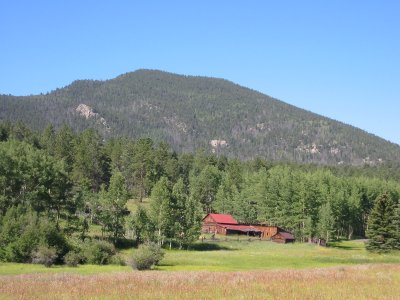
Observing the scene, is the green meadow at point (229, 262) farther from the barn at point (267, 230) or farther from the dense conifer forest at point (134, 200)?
the barn at point (267, 230)

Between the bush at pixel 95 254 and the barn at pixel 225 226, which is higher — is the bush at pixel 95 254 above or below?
below

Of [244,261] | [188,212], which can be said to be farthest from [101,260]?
[188,212]

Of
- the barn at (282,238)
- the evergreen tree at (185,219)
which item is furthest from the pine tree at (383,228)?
the evergreen tree at (185,219)

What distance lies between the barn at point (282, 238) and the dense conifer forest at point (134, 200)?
1.74 meters

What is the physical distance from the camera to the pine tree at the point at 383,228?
77.8 metres

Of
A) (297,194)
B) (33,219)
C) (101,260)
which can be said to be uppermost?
(297,194)

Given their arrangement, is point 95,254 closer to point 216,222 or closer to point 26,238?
point 26,238

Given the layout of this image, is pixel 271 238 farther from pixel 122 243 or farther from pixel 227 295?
pixel 227 295

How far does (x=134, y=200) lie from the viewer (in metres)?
120

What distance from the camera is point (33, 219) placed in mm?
54875

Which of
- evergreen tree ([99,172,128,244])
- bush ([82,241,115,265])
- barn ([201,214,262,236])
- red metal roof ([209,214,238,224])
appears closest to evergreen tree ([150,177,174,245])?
evergreen tree ([99,172,128,244])

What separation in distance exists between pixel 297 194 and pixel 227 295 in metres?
82.8

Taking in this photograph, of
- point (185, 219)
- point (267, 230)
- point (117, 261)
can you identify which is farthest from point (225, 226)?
point (117, 261)

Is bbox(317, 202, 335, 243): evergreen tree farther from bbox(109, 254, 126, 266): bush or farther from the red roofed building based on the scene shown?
bbox(109, 254, 126, 266): bush
